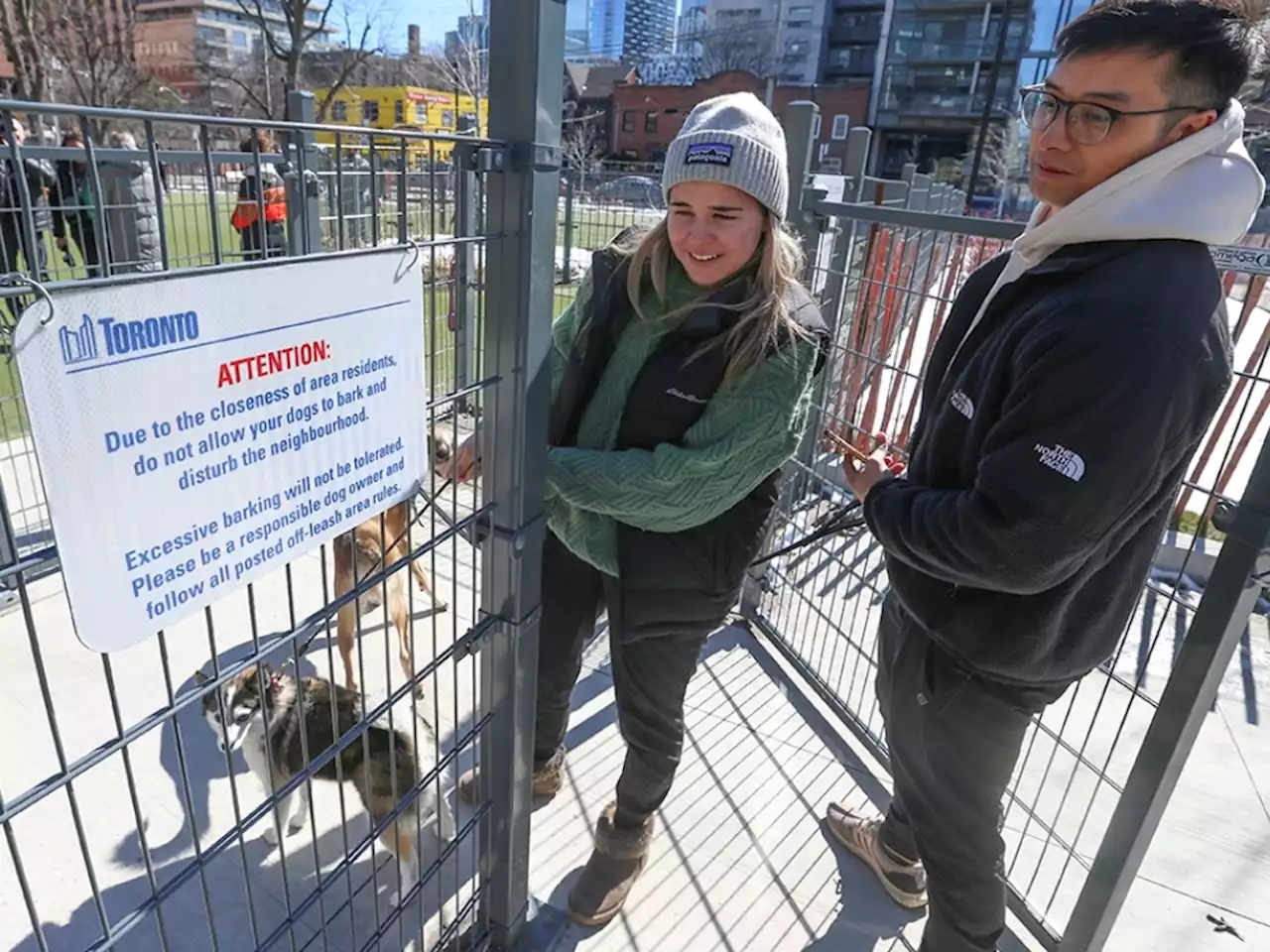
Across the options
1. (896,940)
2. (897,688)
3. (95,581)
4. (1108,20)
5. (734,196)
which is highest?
(1108,20)

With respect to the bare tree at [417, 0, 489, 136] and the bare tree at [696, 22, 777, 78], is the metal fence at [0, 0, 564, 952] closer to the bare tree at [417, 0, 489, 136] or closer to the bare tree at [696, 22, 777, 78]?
the bare tree at [417, 0, 489, 136]

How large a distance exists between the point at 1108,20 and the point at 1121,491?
81 centimetres

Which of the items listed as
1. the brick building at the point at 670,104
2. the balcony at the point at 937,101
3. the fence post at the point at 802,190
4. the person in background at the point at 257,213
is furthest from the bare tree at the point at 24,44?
the balcony at the point at 937,101

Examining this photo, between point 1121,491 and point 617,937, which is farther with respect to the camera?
point 617,937

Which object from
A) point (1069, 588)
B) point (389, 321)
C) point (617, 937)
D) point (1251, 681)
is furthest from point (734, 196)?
point (1251, 681)

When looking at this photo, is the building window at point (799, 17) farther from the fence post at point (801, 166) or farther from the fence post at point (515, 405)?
the fence post at point (515, 405)

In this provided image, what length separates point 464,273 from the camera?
1562mm

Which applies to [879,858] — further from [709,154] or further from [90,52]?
[90,52]

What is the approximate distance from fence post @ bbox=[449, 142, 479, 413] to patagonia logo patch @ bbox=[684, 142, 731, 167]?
0.60 m

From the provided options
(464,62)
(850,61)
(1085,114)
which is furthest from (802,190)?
(850,61)

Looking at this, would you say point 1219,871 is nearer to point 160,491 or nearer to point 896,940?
point 896,940

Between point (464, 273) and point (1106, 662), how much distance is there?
1.93 metres

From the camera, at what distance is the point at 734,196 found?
191 centimetres

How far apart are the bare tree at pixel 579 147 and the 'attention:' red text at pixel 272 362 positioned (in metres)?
0.65
